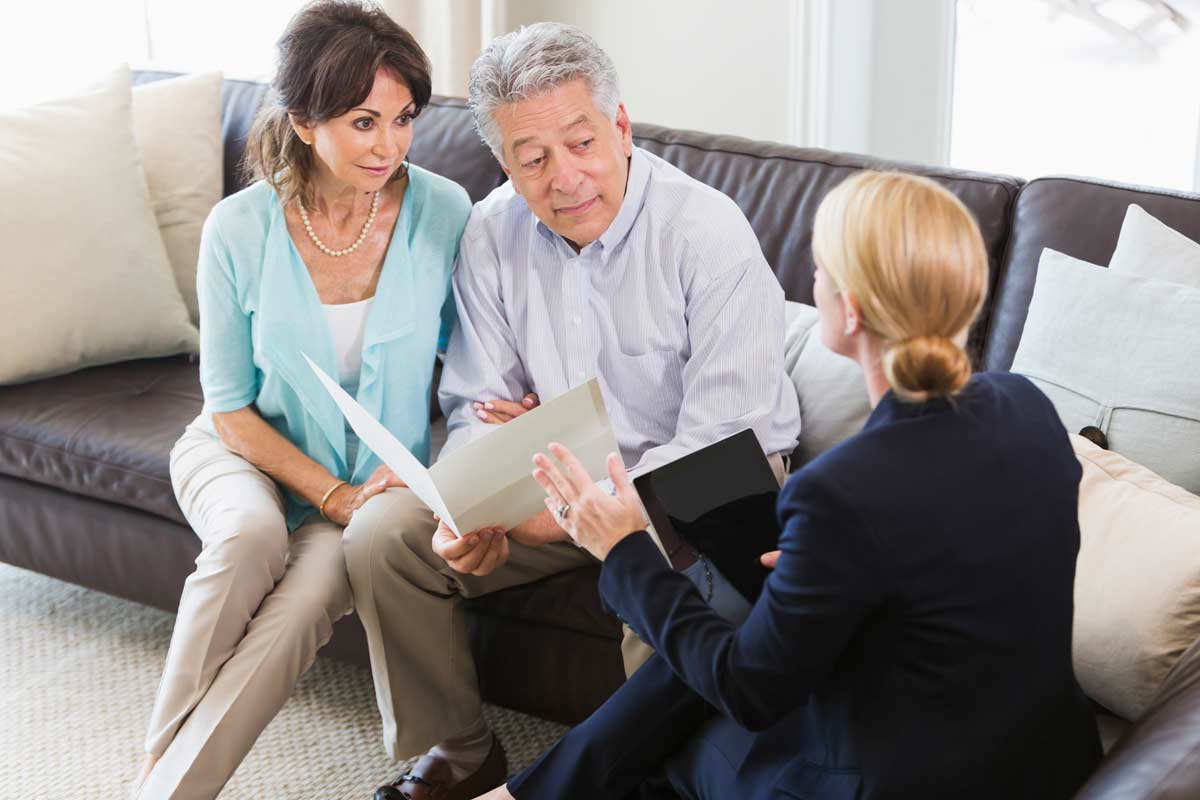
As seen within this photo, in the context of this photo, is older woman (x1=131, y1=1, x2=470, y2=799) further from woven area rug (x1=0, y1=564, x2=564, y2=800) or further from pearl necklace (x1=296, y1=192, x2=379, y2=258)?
woven area rug (x1=0, y1=564, x2=564, y2=800)

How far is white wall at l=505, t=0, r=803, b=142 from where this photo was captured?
302 centimetres

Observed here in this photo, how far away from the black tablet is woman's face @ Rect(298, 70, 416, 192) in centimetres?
67

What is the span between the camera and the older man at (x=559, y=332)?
175 centimetres

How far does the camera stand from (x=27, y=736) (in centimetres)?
211

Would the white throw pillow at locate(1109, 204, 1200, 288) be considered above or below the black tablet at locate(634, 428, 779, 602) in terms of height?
above

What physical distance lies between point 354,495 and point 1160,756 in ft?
3.96

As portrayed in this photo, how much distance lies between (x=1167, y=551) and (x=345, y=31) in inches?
49.9

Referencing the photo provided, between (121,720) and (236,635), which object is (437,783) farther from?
(121,720)

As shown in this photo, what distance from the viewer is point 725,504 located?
1.48 meters

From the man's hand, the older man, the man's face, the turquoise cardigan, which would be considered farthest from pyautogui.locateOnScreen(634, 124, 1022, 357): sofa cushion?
the man's hand

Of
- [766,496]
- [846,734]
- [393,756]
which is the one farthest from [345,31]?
[846,734]

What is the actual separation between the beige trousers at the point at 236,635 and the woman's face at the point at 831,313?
37.2 inches

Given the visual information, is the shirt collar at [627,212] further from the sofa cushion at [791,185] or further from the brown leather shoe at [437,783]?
the brown leather shoe at [437,783]

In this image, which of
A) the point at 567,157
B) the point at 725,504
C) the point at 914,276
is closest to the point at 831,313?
the point at 914,276
